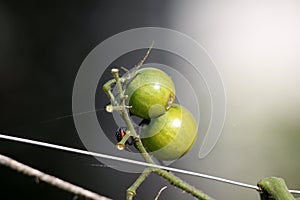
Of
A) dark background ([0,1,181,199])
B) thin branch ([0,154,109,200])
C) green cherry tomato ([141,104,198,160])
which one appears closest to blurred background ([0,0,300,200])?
dark background ([0,1,181,199])

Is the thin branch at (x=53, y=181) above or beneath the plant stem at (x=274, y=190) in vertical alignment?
beneath

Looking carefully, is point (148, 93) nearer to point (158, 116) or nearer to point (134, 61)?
point (158, 116)

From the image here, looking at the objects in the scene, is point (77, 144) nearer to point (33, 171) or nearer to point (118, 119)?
point (118, 119)

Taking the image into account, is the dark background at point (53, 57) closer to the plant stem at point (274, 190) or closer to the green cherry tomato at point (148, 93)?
the green cherry tomato at point (148, 93)

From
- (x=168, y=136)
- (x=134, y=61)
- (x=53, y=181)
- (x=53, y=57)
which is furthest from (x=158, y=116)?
(x=53, y=57)

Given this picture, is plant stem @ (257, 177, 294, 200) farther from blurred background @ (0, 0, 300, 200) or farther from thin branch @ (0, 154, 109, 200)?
blurred background @ (0, 0, 300, 200)

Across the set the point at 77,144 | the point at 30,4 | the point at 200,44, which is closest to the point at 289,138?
the point at 200,44

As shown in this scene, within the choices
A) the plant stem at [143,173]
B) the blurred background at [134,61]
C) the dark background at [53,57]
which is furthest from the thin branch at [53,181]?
the dark background at [53,57]
